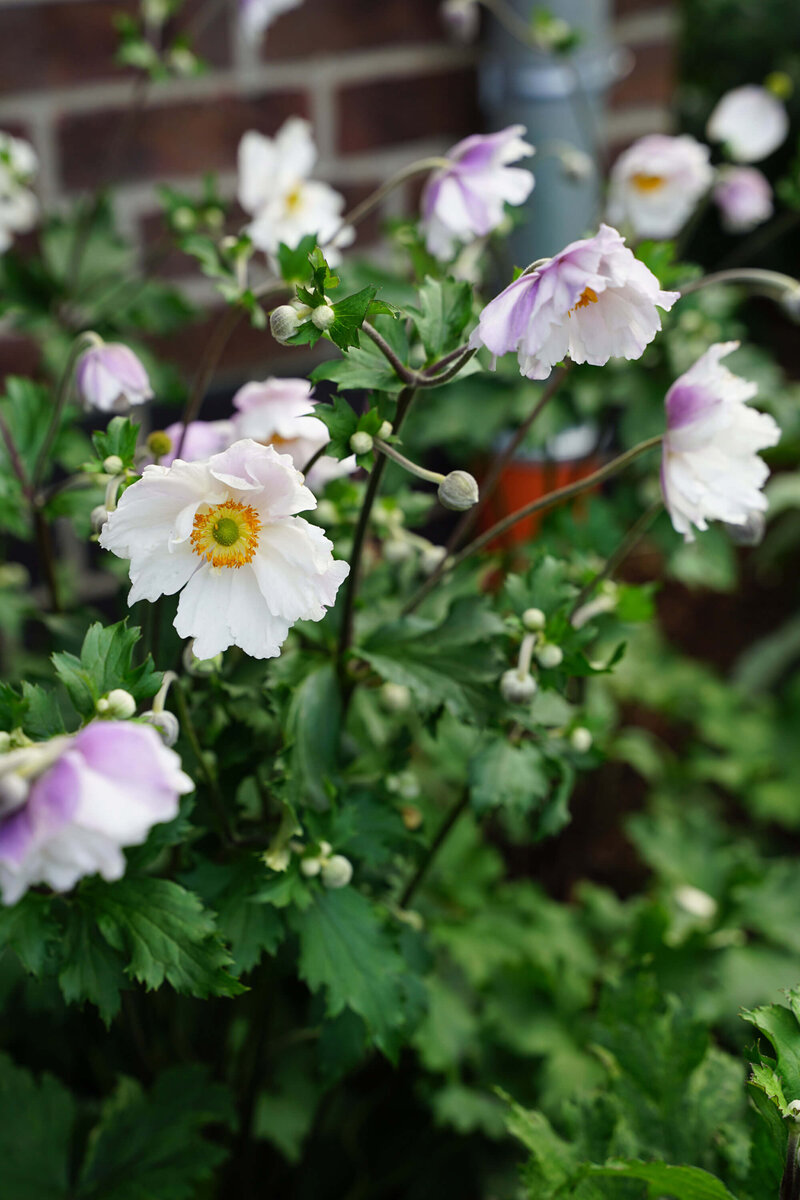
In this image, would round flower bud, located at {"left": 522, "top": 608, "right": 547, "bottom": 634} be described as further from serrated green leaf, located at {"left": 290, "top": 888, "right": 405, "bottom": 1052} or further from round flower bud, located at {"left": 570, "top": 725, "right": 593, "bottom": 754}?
serrated green leaf, located at {"left": 290, "top": 888, "right": 405, "bottom": 1052}

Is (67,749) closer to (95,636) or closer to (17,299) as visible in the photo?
(95,636)

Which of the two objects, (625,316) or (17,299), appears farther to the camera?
(17,299)

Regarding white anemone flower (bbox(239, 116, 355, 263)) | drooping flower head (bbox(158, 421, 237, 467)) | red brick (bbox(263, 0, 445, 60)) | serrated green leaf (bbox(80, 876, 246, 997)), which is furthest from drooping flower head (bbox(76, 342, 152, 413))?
→ red brick (bbox(263, 0, 445, 60))

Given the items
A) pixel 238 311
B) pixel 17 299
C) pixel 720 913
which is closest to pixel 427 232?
pixel 238 311

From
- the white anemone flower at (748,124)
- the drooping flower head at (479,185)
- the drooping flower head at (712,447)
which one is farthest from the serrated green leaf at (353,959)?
the white anemone flower at (748,124)

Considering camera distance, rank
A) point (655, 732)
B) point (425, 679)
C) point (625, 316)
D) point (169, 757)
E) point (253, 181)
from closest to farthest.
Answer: point (169, 757) < point (625, 316) < point (425, 679) < point (253, 181) < point (655, 732)

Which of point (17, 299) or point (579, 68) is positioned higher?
point (579, 68)
